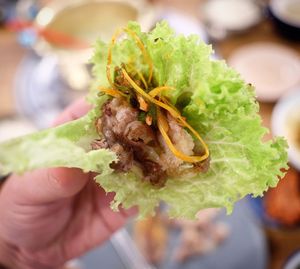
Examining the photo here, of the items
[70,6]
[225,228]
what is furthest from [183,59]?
[70,6]

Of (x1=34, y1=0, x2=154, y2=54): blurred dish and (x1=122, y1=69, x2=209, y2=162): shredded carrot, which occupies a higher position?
(x1=122, y1=69, x2=209, y2=162): shredded carrot

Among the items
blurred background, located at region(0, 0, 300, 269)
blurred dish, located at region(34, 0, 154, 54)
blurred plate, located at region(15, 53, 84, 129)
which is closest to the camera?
blurred background, located at region(0, 0, 300, 269)

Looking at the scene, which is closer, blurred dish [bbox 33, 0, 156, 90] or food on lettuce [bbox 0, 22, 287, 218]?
food on lettuce [bbox 0, 22, 287, 218]

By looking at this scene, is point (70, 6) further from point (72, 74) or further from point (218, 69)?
point (218, 69)

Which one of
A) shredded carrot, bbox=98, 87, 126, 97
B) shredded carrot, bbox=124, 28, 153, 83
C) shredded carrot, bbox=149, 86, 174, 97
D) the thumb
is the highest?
shredded carrot, bbox=124, 28, 153, 83

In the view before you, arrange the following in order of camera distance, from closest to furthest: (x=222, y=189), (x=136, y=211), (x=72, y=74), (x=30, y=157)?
(x=30, y=157) → (x=222, y=189) → (x=136, y=211) → (x=72, y=74)

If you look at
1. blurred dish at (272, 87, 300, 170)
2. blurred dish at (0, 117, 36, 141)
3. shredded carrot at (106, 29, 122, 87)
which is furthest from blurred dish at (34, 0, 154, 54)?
shredded carrot at (106, 29, 122, 87)

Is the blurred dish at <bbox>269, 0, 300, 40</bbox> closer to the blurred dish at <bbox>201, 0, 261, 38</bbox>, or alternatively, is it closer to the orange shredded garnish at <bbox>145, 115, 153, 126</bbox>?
the blurred dish at <bbox>201, 0, 261, 38</bbox>

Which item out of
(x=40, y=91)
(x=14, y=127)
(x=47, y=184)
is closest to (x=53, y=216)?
(x=47, y=184)
